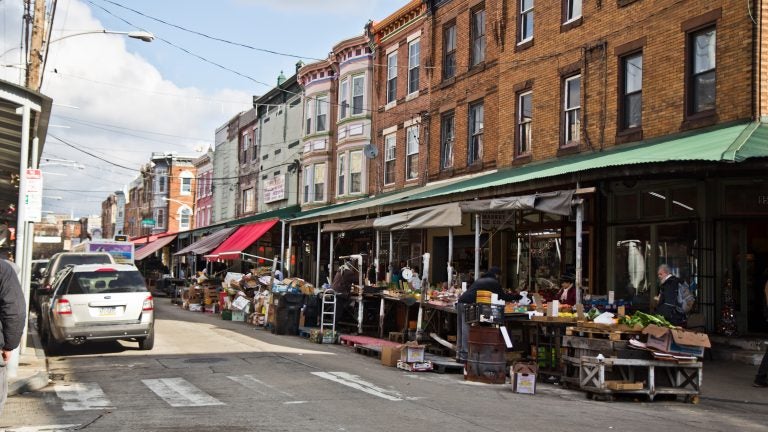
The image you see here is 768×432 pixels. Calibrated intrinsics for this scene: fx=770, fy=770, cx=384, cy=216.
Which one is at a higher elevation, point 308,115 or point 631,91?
point 308,115

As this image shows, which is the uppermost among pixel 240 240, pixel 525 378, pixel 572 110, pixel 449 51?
pixel 449 51

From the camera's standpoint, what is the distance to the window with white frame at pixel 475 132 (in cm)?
2395

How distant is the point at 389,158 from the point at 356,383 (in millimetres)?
19172

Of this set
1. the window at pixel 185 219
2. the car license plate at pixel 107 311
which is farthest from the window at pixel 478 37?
the window at pixel 185 219

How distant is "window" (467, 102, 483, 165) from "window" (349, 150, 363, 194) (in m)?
8.13

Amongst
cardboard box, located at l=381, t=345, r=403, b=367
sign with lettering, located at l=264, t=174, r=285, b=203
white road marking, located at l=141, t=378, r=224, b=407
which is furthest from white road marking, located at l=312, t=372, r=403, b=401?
sign with lettering, located at l=264, t=174, r=285, b=203

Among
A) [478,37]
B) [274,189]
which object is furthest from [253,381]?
[274,189]

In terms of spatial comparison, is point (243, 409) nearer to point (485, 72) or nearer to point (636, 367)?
point (636, 367)

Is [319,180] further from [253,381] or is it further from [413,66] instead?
[253,381]

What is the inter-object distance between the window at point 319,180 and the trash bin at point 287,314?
14.5m

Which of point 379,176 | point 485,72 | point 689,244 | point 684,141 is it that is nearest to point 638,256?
point 689,244

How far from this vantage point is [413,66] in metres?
28.6

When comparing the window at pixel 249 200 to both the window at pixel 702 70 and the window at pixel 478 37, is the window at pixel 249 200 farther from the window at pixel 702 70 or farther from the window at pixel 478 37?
the window at pixel 702 70

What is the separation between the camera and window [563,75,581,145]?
19.3 meters
